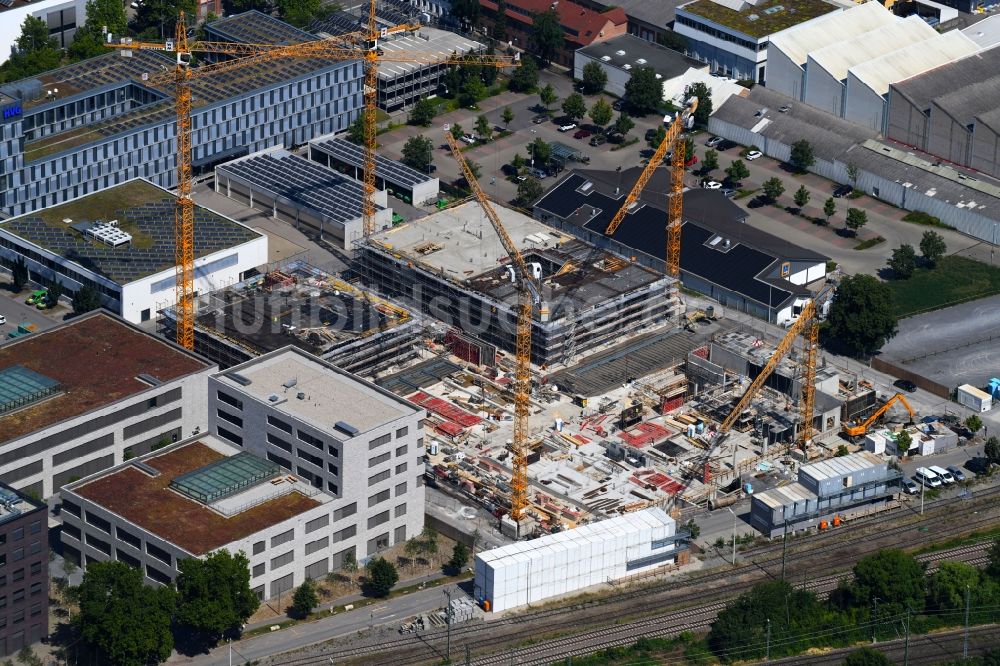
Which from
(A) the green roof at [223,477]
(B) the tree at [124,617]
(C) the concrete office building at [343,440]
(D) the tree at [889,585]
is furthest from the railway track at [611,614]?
(A) the green roof at [223,477]

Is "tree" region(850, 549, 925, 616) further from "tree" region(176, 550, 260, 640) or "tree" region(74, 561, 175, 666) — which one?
"tree" region(74, 561, 175, 666)

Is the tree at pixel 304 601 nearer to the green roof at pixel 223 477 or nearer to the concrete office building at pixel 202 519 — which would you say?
the concrete office building at pixel 202 519

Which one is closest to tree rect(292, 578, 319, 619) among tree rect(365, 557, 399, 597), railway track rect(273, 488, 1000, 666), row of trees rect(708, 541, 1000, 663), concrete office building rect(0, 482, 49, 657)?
railway track rect(273, 488, 1000, 666)

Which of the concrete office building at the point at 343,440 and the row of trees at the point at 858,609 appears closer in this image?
the row of trees at the point at 858,609

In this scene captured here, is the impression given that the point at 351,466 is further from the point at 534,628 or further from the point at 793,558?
the point at 793,558

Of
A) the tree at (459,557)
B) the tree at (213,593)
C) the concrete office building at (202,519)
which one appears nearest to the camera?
the tree at (213,593)

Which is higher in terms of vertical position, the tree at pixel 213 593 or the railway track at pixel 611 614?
the tree at pixel 213 593
